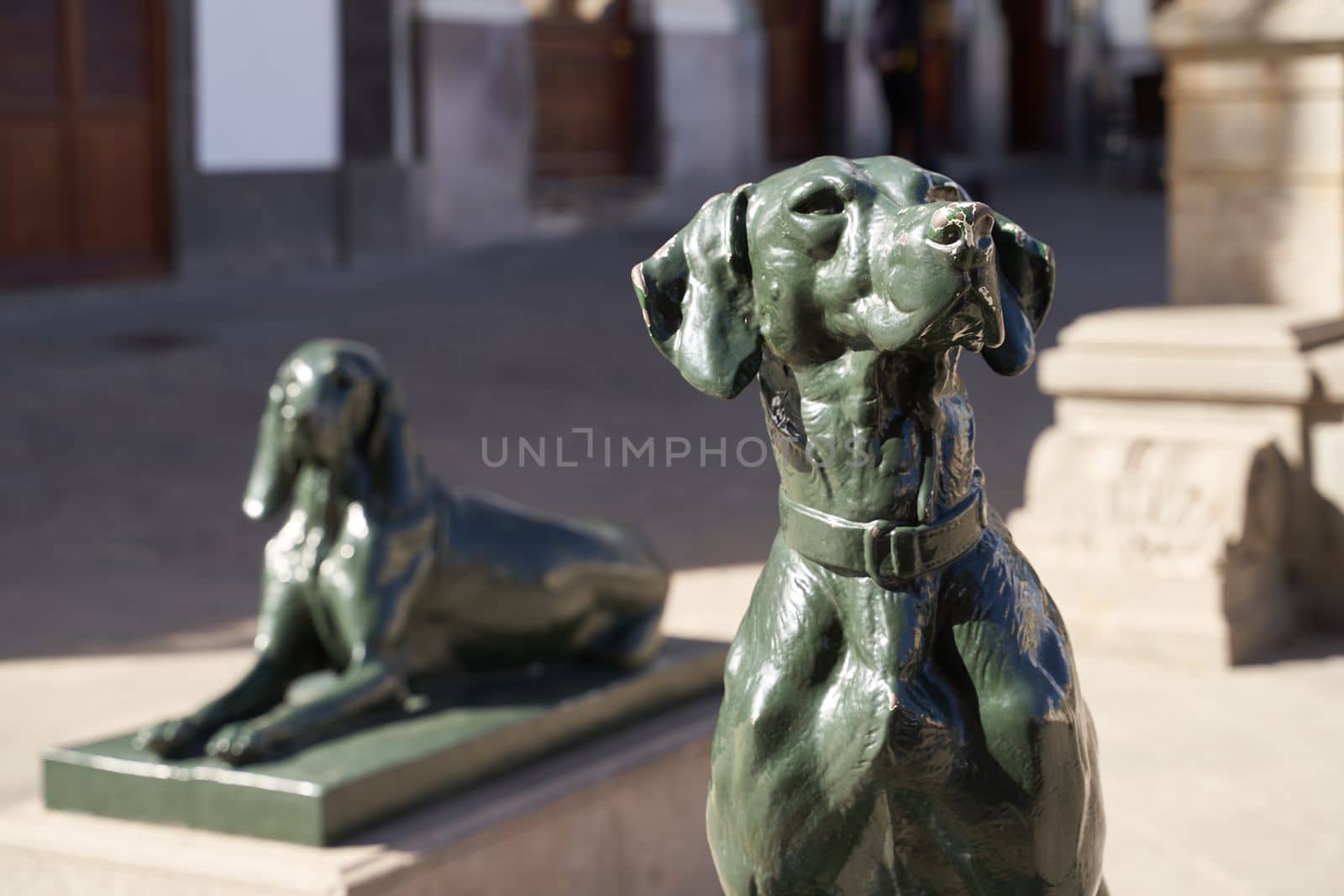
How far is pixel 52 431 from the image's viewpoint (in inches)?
355

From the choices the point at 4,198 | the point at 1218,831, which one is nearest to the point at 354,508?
the point at 1218,831

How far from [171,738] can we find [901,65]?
465 inches

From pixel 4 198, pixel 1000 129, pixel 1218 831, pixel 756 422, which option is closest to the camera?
pixel 1218 831

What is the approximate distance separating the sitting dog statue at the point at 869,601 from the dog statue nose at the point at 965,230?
14 cm

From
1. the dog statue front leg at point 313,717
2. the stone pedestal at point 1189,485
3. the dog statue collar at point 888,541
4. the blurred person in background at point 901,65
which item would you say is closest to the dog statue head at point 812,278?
the dog statue collar at point 888,541

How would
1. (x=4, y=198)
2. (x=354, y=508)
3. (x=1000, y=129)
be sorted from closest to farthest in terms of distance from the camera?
(x=354, y=508)
(x=4, y=198)
(x=1000, y=129)

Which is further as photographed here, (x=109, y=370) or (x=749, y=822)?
(x=109, y=370)

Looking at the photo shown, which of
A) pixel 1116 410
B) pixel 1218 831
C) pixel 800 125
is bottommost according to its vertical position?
pixel 1218 831

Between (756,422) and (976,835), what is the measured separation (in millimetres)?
7547

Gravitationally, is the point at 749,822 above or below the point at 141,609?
above

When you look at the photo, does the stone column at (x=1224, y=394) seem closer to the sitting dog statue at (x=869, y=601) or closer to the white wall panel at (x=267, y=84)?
the sitting dog statue at (x=869, y=601)

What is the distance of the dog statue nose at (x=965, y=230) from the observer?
179cm

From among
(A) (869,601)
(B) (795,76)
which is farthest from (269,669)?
(B) (795,76)

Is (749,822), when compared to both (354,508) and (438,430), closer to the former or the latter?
(354,508)
